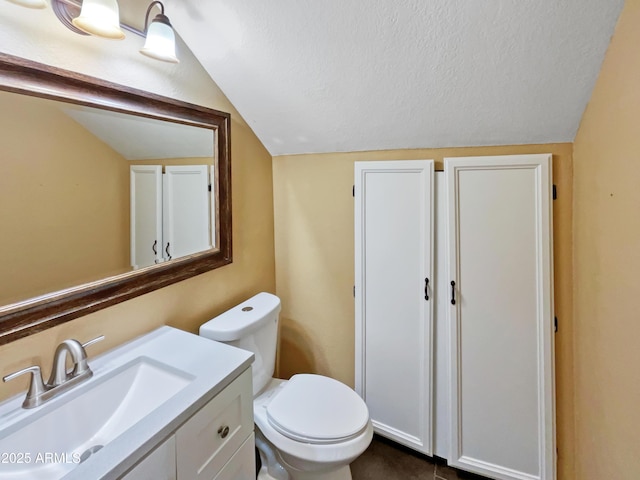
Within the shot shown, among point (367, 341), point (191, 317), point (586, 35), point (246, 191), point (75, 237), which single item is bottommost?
point (367, 341)

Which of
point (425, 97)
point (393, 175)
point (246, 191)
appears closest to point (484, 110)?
point (425, 97)

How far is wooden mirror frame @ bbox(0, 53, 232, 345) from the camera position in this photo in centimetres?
85

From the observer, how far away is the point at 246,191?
67.4 inches

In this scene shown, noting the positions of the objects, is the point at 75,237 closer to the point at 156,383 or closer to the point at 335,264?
the point at 156,383

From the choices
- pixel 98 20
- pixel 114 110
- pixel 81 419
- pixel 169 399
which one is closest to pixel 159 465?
pixel 169 399

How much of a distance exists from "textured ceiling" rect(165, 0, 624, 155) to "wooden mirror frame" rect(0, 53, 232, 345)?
280 mm

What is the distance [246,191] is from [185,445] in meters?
1.20

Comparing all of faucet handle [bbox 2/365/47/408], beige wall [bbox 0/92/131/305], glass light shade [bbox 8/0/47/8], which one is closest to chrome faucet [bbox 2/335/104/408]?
faucet handle [bbox 2/365/47/408]

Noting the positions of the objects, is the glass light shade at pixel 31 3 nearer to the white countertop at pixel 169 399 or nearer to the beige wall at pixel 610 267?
the white countertop at pixel 169 399

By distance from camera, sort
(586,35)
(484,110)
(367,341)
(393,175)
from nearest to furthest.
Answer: (586,35) → (484,110) → (393,175) → (367,341)

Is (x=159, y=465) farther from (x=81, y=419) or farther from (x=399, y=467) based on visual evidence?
(x=399, y=467)

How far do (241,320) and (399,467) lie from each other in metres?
1.17

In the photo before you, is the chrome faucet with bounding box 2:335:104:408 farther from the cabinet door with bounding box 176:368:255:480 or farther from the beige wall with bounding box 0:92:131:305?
the cabinet door with bounding box 176:368:255:480

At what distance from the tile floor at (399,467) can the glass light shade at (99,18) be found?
2.11 meters
